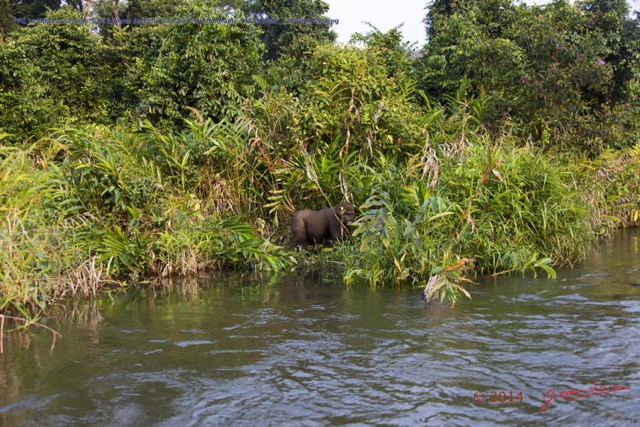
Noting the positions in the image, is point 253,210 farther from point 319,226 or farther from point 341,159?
point 341,159

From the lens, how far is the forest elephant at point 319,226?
8.50m

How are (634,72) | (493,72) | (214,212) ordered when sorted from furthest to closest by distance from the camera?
(634,72), (493,72), (214,212)

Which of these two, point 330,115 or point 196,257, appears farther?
point 330,115

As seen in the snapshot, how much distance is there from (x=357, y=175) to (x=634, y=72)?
655 centimetres

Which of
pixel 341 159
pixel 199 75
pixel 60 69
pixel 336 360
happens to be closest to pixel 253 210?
pixel 341 159

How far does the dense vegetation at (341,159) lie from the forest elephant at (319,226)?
0.23 meters

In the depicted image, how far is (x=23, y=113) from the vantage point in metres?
11.6

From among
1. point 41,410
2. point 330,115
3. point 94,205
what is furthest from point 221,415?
point 330,115

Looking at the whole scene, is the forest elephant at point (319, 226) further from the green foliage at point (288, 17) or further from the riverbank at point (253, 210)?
the green foliage at point (288, 17)

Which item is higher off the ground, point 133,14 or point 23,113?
point 133,14

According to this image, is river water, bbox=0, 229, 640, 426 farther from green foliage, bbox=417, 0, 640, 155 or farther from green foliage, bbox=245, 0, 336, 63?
green foliage, bbox=245, 0, 336, 63

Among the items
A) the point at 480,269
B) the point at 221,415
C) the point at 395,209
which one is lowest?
the point at 221,415

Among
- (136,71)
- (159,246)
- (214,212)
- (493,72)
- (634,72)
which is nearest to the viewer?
(159,246)

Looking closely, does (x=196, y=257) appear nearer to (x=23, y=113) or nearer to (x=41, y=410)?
(x=41, y=410)
